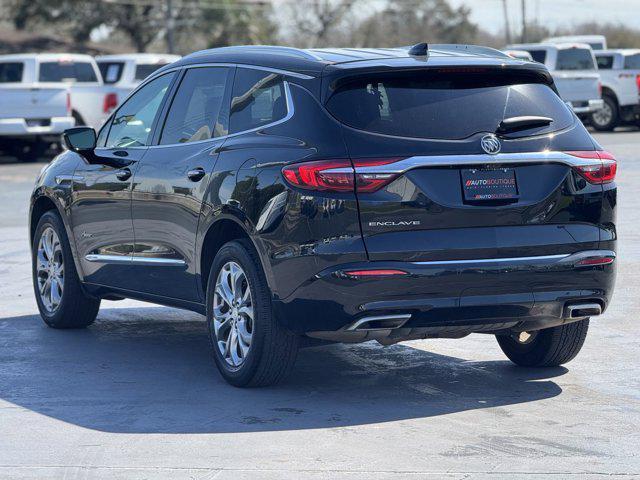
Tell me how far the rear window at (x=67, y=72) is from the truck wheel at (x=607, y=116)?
1202 cm

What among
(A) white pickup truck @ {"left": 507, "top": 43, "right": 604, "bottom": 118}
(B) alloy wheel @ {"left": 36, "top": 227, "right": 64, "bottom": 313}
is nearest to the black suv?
(B) alloy wheel @ {"left": 36, "top": 227, "right": 64, "bottom": 313}

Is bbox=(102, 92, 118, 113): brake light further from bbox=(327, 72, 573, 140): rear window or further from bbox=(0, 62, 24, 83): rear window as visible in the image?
bbox=(327, 72, 573, 140): rear window

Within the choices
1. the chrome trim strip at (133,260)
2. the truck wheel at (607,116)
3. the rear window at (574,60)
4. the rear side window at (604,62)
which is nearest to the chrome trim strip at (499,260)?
the chrome trim strip at (133,260)

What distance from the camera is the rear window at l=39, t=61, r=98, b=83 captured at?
27906mm

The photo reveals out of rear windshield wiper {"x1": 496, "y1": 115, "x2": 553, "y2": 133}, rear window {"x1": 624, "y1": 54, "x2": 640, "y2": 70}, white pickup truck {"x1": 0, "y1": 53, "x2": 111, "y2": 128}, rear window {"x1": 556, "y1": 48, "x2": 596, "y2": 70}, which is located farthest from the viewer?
rear window {"x1": 624, "y1": 54, "x2": 640, "y2": 70}

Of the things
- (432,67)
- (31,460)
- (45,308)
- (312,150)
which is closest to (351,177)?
(312,150)

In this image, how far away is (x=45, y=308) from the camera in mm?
9242

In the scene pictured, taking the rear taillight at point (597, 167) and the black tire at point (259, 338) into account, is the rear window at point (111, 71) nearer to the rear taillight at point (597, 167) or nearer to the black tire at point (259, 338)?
the black tire at point (259, 338)

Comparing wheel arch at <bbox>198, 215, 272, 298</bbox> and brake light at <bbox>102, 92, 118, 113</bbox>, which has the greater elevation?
wheel arch at <bbox>198, 215, 272, 298</bbox>

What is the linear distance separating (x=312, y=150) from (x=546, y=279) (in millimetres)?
1264

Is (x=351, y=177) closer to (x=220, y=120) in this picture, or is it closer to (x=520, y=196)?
(x=520, y=196)

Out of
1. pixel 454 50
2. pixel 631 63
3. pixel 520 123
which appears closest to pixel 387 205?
pixel 520 123

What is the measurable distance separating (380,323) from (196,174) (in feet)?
4.88

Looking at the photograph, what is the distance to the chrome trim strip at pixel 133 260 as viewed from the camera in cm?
776
